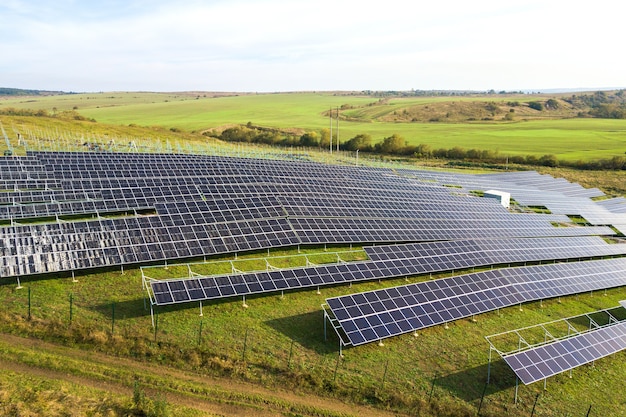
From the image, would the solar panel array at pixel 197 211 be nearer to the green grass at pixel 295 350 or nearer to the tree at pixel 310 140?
the green grass at pixel 295 350

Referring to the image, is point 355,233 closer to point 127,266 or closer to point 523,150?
point 127,266

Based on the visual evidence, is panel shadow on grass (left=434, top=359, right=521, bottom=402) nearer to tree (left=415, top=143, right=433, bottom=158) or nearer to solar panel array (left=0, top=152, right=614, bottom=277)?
solar panel array (left=0, top=152, right=614, bottom=277)

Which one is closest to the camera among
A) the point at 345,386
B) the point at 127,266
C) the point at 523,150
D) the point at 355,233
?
the point at 345,386

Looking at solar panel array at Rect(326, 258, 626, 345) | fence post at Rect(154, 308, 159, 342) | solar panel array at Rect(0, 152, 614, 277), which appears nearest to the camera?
fence post at Rect(154, 308, 159, 342)

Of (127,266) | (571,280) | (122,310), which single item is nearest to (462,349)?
(571,280)

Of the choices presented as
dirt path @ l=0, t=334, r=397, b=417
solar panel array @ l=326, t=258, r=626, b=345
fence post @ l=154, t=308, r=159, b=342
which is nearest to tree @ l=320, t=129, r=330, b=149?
solar panel array @ l=326, t=258, r=626, b=345

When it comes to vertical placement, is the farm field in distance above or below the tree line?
below
